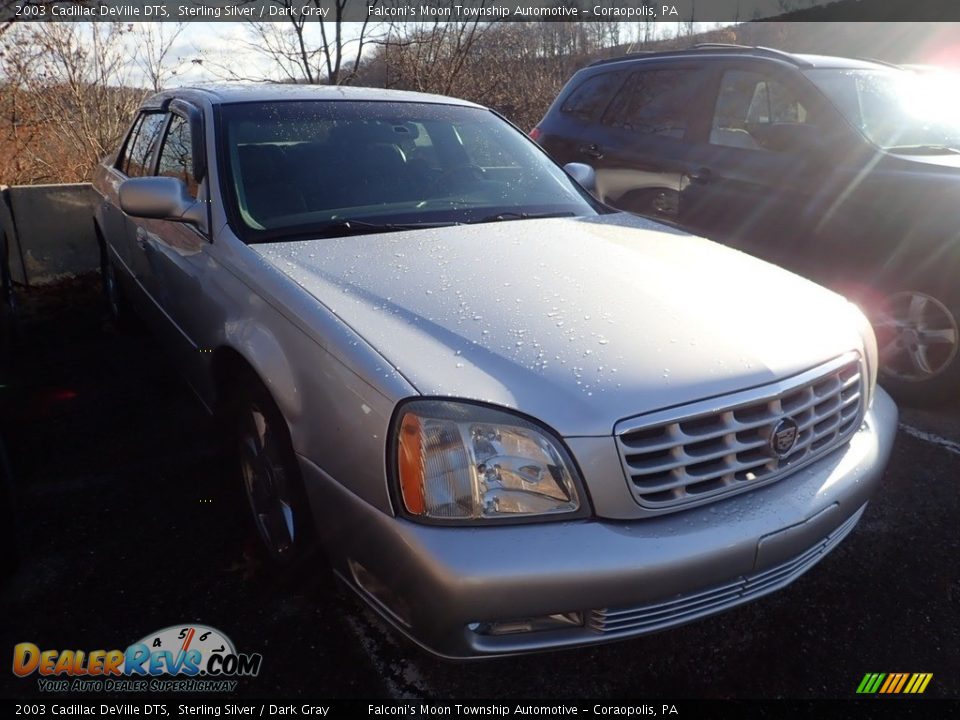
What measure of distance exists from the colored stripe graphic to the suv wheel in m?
2.08

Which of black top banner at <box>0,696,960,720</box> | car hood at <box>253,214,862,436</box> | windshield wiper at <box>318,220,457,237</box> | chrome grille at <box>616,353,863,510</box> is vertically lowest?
black top banner at <box>0,696,960,720</box>

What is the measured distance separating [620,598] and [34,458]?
3.00m

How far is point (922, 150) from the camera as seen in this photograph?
12.8ft

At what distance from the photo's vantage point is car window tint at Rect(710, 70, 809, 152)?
421cm

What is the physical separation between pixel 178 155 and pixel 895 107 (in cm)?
411

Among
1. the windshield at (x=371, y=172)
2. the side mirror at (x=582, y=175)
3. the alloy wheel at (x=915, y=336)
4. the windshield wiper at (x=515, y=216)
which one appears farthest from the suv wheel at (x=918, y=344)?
the windshield wiper at (x=515, y=216)

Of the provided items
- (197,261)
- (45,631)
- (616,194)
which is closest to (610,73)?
(616,194)

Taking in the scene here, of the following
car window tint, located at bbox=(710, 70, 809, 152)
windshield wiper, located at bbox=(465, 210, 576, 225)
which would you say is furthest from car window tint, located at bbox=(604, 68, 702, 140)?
windshield wiper, located at bbox=(465, 210, 576, 225)

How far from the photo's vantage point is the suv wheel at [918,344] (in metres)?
3.61

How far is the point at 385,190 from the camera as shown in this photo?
2875 mm

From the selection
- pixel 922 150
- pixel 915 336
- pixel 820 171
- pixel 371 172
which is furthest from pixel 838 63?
pixel 371 172

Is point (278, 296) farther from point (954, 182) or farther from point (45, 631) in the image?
point (954, 182)

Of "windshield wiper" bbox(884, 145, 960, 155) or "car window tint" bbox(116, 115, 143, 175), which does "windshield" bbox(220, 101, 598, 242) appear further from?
→ "windshield wiper" bbox(884, 145, 960, 155)

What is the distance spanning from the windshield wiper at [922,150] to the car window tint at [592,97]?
2.13 m
